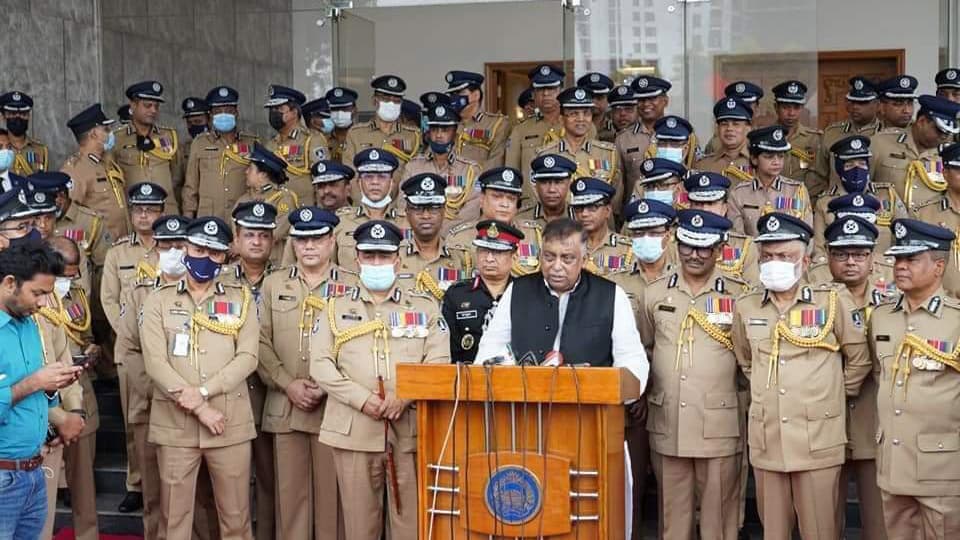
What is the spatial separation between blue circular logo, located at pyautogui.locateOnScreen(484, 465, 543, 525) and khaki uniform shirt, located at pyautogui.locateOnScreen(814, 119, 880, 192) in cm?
560

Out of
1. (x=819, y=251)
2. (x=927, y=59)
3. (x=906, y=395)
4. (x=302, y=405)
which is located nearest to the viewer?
(x=906, y=395)

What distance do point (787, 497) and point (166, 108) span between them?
7.59 meters

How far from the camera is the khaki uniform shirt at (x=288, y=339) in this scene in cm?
716

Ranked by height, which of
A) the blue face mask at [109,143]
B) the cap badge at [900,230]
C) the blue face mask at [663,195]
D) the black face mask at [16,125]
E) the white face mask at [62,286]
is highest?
the black face mask at [16,125]

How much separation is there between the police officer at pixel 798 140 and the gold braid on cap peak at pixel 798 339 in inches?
141

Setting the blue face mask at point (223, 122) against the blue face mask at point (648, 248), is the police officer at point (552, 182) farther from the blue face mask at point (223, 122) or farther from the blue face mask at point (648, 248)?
the blue face mask at point (223, 122)

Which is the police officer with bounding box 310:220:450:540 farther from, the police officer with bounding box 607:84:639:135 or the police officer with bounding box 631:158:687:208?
the police officer with bounding box 607:84:639:135

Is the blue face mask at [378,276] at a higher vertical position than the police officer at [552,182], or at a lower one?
lower

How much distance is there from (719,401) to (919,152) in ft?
12.0

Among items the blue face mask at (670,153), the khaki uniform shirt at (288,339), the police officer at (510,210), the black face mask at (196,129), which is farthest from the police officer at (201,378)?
the black face mask at (196,129)

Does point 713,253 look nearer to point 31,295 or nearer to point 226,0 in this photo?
point 31,295

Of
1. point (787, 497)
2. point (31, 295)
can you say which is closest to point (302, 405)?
point (31, 295)

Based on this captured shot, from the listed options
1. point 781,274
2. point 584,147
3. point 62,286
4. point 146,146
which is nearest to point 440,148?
point 584,147

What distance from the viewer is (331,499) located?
713 centimetres
